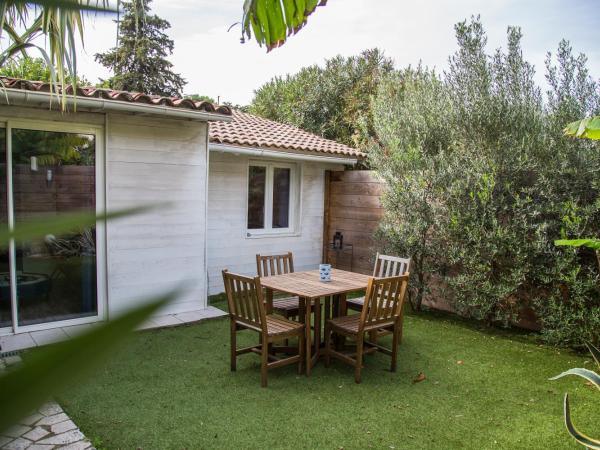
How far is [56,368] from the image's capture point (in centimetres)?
17

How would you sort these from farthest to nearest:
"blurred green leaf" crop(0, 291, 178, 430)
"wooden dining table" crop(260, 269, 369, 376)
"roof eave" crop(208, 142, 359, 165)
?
"roof eave" crop(208, 142, 359, 165) < "wooden dining table" crop(260, 269, 369, 376) < "blurred green leaf" crop(0, 291, 178, 430)

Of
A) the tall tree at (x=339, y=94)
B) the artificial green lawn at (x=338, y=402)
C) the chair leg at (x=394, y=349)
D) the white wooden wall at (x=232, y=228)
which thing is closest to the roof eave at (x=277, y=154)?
the white wooden wall at (x=232, y=228)

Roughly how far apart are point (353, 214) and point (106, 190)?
4803 millimetres

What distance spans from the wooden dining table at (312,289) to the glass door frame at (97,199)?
6.98 feet

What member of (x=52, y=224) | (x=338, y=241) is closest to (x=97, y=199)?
(x=338, y=241)

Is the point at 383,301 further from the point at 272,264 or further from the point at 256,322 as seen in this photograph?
the point at 272,264

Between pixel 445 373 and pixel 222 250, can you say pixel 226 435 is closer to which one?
pixel 445 373

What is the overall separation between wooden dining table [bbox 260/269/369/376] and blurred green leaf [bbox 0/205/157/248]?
4.61 m

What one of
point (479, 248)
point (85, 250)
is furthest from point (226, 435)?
point (479, 248)

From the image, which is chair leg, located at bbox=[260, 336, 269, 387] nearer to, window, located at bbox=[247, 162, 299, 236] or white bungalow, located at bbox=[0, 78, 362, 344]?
white bungalow, located at bbox=[0, 78, 362, 344]

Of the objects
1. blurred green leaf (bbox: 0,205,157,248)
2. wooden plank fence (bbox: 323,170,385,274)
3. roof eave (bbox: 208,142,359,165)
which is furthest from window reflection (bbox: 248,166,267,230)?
blurred green leaf (bbox: 0,205,157,248)

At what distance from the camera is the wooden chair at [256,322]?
4574 millimetres

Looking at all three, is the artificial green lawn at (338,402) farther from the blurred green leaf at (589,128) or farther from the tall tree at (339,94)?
the tall tree at (339,94)

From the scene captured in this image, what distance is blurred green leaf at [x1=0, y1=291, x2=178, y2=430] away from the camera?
0.17m
